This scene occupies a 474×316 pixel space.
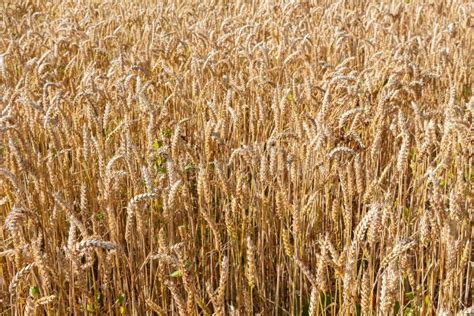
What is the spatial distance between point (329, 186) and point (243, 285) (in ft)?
1.63

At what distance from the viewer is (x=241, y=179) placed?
1.66 metres

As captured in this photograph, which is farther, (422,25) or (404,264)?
(422,25)

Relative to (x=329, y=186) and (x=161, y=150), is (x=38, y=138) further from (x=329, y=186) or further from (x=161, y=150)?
(x=329, y=186)

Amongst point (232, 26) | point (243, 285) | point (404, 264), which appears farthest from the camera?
point (232, 26)

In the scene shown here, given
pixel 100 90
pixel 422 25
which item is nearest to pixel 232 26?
pixel 422 25

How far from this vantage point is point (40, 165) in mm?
1791

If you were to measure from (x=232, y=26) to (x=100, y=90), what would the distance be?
1866 millimetres

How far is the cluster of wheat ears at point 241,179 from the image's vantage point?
1427mm

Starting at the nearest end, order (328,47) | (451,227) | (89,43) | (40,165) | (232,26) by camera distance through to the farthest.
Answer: (451,227) < (40,165) < (328,47) < (89,43) < (232,26)

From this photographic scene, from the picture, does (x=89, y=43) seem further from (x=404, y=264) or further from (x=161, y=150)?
(x=404, y=264)

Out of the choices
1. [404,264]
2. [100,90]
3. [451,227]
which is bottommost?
[404,264]

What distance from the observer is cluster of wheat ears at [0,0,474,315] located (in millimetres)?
1427

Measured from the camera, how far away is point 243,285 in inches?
64.8

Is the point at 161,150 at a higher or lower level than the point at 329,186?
higher
